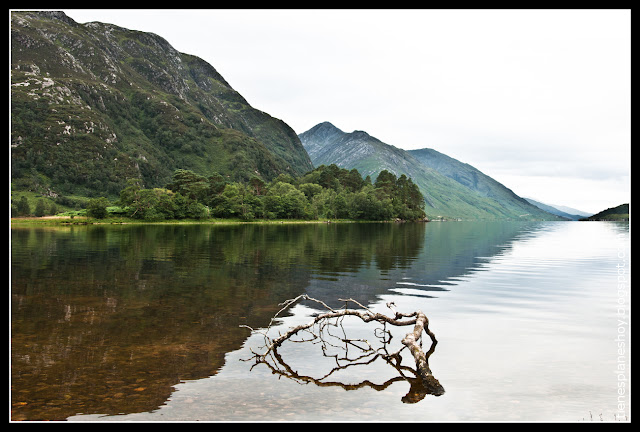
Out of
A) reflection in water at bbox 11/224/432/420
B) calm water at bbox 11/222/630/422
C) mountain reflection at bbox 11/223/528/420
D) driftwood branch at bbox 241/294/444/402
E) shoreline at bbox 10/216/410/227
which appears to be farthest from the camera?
shoreline at bbox 10/216/410/227

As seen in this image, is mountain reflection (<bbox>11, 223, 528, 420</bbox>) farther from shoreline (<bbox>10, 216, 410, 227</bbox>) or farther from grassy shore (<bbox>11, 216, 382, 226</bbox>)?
grassy shore (<bbox>11, 216, 382, 226</bbox>)

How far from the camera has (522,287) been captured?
36.5 meters

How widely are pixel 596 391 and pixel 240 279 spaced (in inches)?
1113

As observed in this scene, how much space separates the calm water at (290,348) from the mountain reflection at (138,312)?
0.31 ft

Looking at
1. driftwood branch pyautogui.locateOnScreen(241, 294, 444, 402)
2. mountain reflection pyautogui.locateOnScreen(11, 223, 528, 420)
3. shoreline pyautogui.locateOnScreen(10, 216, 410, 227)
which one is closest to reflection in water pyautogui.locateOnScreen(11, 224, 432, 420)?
mountain reflection pyautogui.locateOnScreen(11, 223, 528, 420)

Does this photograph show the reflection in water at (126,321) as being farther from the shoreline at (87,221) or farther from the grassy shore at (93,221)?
the grassy shore at (93,221)

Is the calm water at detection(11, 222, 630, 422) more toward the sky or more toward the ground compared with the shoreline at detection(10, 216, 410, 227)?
more toward the sky

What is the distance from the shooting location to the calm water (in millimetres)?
13492

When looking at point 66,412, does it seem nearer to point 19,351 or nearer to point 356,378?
point 19,351

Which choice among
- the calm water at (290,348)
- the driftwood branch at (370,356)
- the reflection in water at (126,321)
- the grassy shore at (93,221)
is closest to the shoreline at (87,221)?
the grassy shore at (93,221)

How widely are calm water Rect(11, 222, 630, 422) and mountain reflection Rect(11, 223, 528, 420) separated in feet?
0.31

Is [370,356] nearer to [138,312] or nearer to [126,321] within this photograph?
[126,321]

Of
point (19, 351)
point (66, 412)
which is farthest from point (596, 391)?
point (19, 351)

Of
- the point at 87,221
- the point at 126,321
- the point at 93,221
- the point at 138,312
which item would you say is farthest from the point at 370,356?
the point at 93,221
